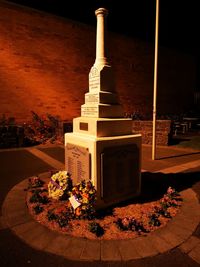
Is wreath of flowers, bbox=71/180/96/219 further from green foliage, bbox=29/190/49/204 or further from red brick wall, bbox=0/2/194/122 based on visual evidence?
red brick wall, bbox=0/2/194/122

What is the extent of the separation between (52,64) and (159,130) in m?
6.55

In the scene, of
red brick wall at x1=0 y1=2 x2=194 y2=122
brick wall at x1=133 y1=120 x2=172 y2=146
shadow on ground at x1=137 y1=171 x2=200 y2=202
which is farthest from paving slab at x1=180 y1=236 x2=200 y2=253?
red brick wall at x1=0 y1=2 x2=194 y2=122

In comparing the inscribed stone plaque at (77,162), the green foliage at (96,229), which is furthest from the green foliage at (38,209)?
the green foliage at (96,229)

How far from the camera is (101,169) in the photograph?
350 centimetres

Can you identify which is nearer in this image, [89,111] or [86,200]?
[86,200]

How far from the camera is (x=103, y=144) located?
3.51 meters

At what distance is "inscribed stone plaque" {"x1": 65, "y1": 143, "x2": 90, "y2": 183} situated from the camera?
143 inches

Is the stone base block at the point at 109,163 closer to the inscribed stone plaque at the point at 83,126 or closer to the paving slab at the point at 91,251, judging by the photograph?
the inscribed stone plaque at the point at 83,126

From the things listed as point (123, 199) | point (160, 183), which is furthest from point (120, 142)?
point (160, 183)

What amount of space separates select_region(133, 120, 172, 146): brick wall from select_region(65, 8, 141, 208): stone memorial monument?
5397 millimetres

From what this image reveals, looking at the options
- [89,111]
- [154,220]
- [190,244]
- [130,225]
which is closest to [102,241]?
[130,225]

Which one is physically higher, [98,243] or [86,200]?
[86,200]

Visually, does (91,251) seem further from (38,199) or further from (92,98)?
(92,98)

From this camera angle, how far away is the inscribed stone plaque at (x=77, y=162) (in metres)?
3.63
